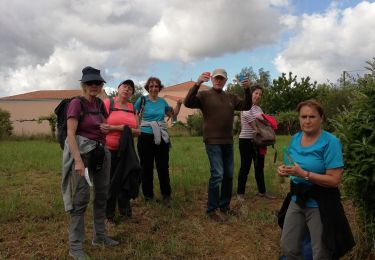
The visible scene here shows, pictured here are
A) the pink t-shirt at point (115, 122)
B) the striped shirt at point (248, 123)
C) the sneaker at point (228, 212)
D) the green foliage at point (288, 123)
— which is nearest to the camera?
the pink t-shirt at point (115, 122)

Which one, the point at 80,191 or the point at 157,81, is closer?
the point at 80,191

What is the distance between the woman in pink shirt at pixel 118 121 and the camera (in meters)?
5.46

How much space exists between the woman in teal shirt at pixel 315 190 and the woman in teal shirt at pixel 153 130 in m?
3.08

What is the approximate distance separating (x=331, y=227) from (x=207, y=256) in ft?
5.57

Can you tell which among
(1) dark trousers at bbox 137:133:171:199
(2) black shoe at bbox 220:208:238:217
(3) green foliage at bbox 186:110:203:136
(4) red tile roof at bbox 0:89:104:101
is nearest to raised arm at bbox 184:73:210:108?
(1) dark trousers at bbox 137:133:171:199


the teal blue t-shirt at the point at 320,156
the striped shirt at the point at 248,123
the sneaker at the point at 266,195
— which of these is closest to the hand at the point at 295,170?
the teal blue t-shirt at the point at 320,156

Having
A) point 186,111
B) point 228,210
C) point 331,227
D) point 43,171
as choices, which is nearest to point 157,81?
point 228,210

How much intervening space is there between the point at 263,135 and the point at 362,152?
2.96 m

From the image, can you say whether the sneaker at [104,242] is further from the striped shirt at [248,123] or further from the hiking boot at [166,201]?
the striped shirt at [248,123]

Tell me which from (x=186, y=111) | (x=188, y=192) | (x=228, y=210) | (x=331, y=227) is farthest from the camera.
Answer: (x=186, y=111)

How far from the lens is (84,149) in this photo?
432 centimetres

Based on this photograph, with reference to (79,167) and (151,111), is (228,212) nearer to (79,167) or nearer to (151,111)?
(151,111)

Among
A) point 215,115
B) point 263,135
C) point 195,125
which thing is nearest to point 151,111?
point 215,115

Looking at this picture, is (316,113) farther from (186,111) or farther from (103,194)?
(186,111)
